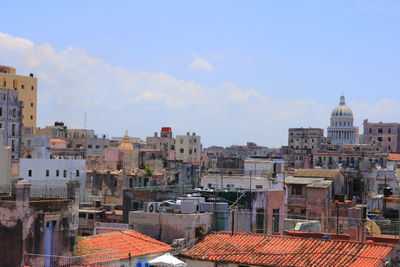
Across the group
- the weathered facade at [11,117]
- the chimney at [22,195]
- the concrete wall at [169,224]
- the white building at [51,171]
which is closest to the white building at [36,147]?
the weathered facade at [11,117]

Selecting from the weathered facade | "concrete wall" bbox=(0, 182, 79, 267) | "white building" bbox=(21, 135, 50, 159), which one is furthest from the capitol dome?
"concrete wall" bbox=(0, 182, 79, 267)

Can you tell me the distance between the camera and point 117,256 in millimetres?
24812

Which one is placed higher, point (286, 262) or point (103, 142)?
point (103, 142)

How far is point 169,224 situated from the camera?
97.9 ft

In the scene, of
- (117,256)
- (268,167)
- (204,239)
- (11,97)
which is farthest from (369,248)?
(11,97)

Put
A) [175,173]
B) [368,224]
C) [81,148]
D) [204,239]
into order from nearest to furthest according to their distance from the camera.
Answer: [204,239] < [368,224] < [175,173] < [81,148]

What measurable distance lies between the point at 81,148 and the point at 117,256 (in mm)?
83787

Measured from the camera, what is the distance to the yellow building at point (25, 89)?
113938mm

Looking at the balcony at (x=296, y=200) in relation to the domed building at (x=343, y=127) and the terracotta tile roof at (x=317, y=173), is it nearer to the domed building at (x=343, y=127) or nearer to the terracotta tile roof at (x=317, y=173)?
the terracotta tile roof at (x=317, y=173)

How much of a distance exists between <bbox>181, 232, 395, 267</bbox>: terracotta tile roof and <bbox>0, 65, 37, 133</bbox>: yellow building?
91901 millimetres

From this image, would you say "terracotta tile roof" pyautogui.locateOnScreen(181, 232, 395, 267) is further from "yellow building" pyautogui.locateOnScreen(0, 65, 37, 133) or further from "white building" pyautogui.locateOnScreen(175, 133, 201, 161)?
"white building" pyautogui.locateOnScreen(175, 133, 201, 161)

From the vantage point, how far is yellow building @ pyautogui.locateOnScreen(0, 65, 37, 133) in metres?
114

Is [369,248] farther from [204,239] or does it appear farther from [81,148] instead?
[81,148]

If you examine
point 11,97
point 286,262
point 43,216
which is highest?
point 11,97
